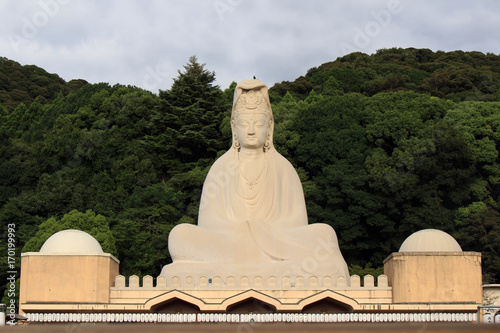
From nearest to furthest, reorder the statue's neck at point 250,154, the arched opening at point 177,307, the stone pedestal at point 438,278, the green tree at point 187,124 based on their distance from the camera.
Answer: the stone pedestal at point 438,278 < the arched opening at point 177,307 < the statue's neck at point 250,154 < the green tree at point 187,124

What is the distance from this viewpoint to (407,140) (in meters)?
29.5

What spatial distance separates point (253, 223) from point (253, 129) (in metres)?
2.31

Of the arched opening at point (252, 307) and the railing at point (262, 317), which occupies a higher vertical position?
the arched opening at point (252, 307)

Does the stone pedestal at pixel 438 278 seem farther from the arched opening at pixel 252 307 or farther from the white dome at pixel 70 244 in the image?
the white dome at pixel 70 244

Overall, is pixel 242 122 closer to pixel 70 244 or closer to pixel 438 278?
pixel 70 244

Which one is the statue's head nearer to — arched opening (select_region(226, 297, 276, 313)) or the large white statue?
the large white statue

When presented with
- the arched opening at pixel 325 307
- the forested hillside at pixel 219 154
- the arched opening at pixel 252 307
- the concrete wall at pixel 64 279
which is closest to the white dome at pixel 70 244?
the concrete wall at pixel 64 279

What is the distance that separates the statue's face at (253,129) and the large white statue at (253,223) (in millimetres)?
22

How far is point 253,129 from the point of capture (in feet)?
63.6

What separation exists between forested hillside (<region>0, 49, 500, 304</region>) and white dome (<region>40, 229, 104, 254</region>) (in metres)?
7.31

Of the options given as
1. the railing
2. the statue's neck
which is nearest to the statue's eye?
the statue's neck

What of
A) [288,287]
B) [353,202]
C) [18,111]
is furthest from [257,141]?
[18,111]

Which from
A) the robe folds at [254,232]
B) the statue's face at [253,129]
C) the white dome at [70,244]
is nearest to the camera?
the white dome at [70,244]

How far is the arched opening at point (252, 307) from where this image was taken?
53.4ft
